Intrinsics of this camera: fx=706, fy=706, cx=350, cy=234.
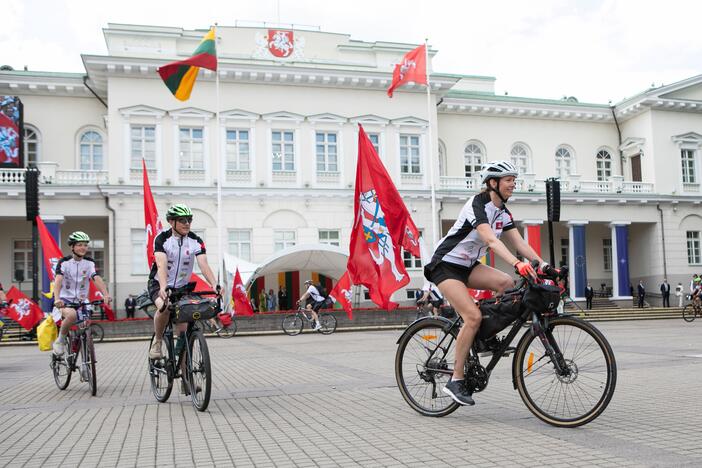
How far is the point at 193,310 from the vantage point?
7258 mm

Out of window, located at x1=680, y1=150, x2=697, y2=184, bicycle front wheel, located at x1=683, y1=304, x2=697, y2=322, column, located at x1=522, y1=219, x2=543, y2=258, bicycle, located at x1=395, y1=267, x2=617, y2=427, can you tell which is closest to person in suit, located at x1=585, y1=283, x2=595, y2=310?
column, located at x1=522, y1=219, x2=543, y2=258

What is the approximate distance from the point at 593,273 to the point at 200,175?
80.2 ft

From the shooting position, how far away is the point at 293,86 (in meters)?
35.8

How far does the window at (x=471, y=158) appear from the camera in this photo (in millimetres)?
41531

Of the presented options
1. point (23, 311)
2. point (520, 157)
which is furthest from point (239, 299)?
point (520, 157)

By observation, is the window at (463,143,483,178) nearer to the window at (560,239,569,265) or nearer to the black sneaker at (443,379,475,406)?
the window at (560,239,569,265)

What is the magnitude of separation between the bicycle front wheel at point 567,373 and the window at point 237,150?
30.3 meters

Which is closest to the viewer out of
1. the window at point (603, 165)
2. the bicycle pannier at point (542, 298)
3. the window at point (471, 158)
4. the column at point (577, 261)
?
the bicycle pannier at point (542, 298)

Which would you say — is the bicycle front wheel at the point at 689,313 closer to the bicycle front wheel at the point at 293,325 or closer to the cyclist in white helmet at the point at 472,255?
the bicycle front wheel at the point at 293,325

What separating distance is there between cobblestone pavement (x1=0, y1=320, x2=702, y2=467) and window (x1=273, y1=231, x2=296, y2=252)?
969 inches

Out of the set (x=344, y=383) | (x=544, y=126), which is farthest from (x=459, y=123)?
(x=344, y=383)

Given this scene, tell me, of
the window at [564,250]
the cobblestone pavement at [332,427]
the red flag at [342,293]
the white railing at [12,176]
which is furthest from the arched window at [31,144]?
the window at [564,250]

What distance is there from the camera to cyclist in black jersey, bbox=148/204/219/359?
768cm

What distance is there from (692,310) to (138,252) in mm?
24502
